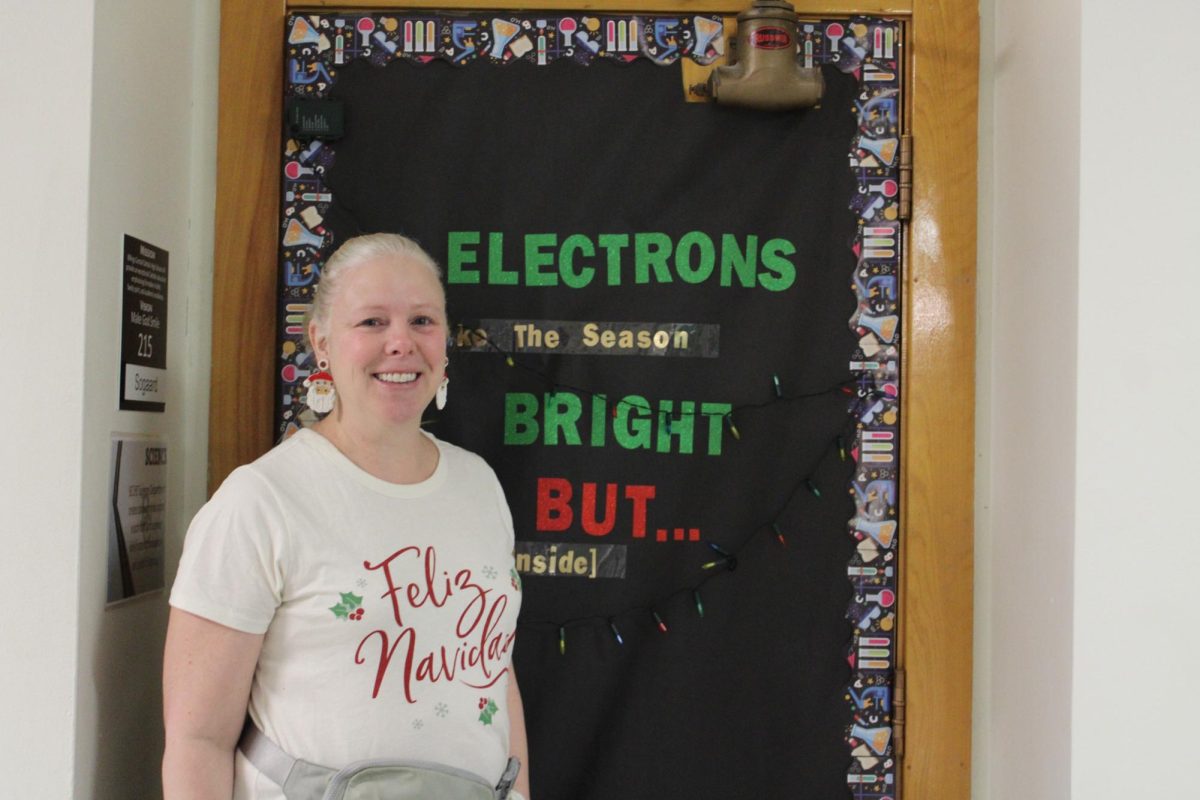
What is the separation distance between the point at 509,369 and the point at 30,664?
0.89 metres

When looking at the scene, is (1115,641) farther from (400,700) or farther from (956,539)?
(400,700)

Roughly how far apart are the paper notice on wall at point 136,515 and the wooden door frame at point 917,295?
0.60ft

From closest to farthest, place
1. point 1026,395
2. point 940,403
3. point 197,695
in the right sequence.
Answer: point 197,695 → point 1026,395 → point 940,403

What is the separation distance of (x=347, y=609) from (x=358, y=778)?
22 centimetres

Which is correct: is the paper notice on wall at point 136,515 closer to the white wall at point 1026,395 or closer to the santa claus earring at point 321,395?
the santa claus earring at point 321,395

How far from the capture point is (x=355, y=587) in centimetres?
148

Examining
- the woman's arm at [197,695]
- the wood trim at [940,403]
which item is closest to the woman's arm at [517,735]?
the woman's arm at [197,695]

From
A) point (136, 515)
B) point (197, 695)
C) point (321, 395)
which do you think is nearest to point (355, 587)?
point (197, 695)

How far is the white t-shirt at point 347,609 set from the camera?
4.72 feet

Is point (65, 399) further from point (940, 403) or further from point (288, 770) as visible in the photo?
point (940, 403)

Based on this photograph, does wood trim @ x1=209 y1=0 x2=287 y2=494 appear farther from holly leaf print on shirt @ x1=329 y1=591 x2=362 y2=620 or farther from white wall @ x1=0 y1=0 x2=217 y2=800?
holly leaf print on shirt @ x1=329 y1=591 x2=362 y2=620

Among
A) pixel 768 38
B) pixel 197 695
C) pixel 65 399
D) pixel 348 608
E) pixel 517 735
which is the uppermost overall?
pixel 768 38

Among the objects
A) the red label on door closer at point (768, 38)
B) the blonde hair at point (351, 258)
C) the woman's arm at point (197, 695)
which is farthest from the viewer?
the red label on door closer at point (768, 38)

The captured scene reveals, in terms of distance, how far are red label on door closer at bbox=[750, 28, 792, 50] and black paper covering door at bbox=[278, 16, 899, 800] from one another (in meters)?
0.14
